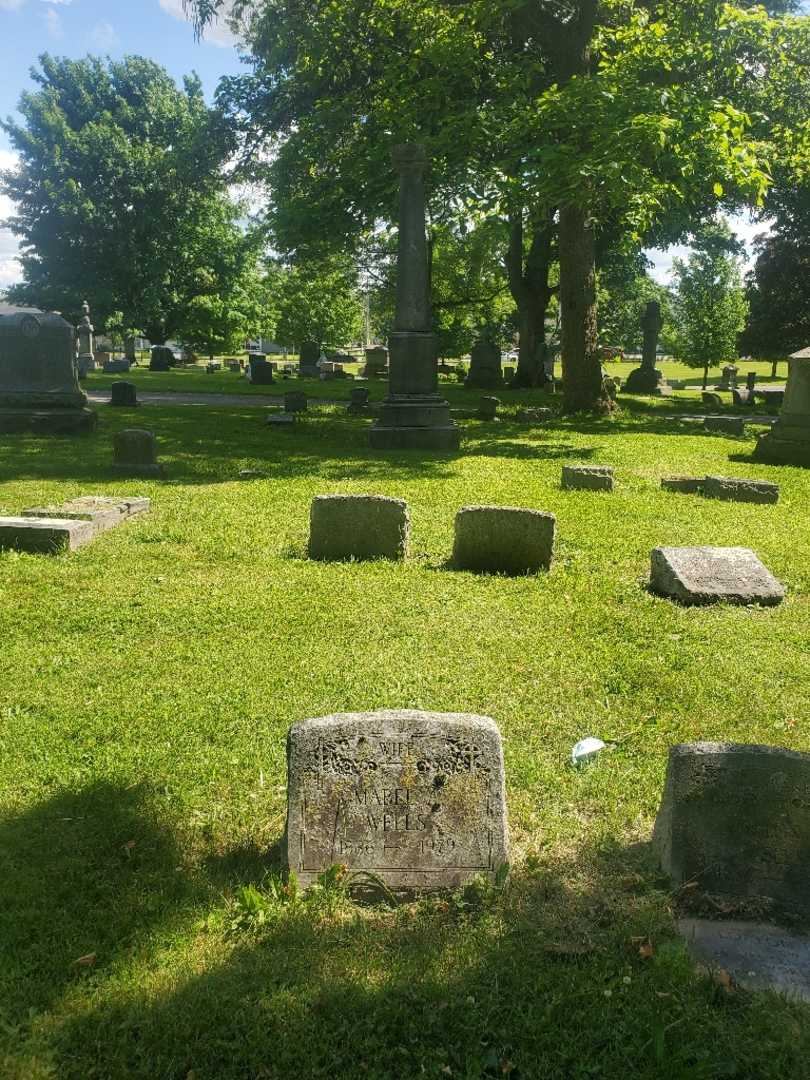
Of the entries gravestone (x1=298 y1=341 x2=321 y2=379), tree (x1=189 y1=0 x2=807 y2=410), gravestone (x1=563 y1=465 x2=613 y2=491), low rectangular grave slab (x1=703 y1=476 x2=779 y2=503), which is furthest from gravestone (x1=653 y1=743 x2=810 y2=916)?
gravestone (x1=298 y1=341 x2=321 y2=379)

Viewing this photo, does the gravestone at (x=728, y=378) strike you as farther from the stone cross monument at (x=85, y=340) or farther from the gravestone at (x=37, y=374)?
the gravestone at (x=37, y=374)

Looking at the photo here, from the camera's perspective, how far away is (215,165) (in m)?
24.0

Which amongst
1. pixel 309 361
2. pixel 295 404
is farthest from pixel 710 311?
pixel 295 404

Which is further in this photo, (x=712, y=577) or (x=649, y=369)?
(x=649, y=369)

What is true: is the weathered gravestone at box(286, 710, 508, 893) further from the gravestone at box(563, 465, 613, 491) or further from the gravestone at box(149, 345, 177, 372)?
the gravestone at box(149, 345, 177, 372)

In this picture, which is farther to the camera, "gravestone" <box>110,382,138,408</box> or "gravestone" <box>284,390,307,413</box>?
"gravestone" <box>110,382,138,408</box>

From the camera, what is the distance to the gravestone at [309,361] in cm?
4175

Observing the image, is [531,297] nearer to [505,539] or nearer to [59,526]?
[505,539]

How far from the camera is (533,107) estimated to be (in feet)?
56.5

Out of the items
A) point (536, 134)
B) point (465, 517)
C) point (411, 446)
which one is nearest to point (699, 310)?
point (536, 134)

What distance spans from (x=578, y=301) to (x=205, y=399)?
43.8 feet

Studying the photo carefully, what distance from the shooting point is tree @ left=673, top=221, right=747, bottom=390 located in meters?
39.0

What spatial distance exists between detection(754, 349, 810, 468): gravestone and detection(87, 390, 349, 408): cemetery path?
14534 millimetres

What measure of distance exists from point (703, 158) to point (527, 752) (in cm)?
1326
